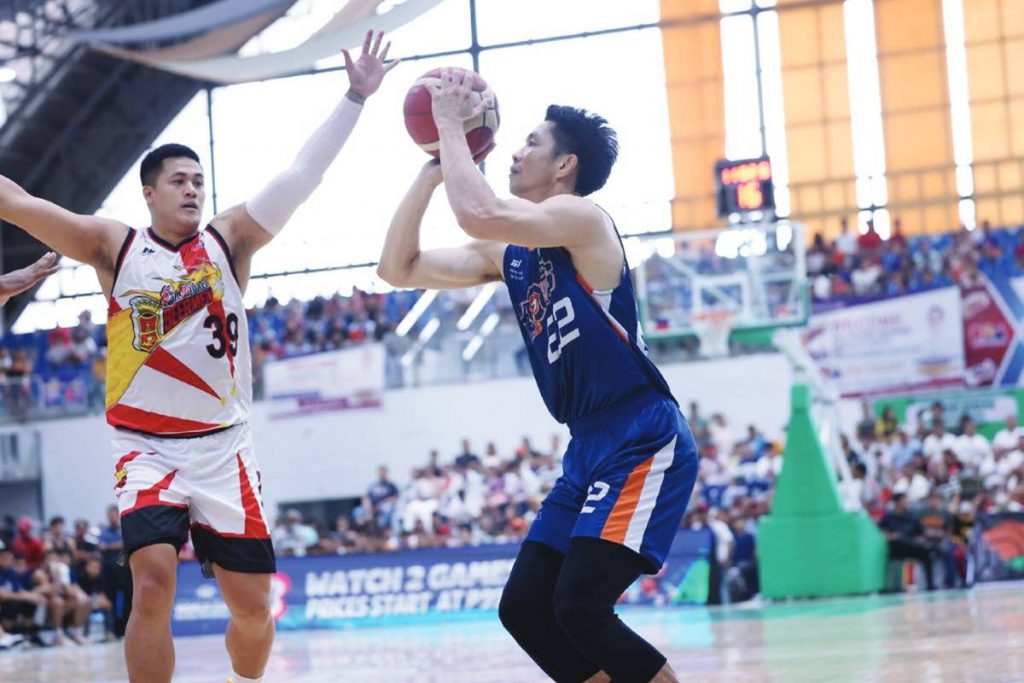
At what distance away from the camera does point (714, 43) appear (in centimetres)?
3145

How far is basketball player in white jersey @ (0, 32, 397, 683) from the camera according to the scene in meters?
6.23

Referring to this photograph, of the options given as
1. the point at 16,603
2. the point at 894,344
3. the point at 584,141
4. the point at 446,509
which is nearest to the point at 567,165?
the point at 584,141

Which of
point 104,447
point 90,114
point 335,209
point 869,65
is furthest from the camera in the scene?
point 90,114

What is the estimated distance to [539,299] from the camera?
548 cm

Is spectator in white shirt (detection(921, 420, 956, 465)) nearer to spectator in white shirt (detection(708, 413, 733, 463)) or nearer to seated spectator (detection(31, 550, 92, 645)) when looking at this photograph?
spectator in white shirt (detection(708, 413, 733, 463))

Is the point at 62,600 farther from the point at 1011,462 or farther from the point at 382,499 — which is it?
the point at 1011,462

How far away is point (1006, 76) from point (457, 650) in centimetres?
2148

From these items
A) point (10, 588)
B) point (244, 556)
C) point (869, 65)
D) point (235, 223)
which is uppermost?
point (869, 65)

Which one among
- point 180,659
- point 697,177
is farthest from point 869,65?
point 180,659

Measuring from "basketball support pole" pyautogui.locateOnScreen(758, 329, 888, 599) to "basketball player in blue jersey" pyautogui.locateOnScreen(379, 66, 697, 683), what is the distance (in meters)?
12.3

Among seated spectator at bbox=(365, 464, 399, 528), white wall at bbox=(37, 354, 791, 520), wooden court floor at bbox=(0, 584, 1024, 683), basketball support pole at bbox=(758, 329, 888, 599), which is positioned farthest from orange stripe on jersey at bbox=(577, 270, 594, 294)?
white wall at bbox=(37, 354, 791, 520)

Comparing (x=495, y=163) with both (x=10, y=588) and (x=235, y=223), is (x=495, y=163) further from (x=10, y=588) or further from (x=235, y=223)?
(x=235, y=223)

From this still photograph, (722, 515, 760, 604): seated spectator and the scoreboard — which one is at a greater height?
the scoreboard

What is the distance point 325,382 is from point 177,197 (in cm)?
2032
